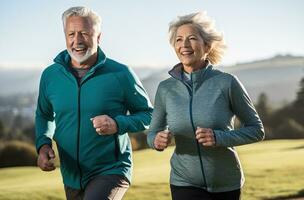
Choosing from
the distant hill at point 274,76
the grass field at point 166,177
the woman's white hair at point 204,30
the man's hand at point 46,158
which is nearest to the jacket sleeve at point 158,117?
the woman's white hair at point 204,30

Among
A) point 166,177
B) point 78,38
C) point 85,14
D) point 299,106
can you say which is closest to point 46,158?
point 78,38

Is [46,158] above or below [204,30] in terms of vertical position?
below

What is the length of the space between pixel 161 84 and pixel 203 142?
0.38m

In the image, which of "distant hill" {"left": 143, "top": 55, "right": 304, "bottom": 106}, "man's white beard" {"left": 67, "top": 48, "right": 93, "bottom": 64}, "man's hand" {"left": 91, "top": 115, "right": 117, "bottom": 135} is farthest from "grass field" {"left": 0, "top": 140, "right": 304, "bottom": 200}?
"man's hand" {"left": 91, "top": 115, "right": 117, "bottom": 135}

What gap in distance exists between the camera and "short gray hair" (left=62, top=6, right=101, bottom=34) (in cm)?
257

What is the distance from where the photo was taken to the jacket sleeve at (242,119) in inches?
88.9

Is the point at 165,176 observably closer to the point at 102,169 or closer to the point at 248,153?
the point at 248,153

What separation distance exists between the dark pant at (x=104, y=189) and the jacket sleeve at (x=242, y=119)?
1.88 ft

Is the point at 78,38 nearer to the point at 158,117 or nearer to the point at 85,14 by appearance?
the point at 85,14

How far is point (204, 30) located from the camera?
2.38 metres

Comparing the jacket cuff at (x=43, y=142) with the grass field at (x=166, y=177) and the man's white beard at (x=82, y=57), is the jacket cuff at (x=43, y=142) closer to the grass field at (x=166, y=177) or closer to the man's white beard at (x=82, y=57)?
the man's white beard at (x=82, y=57)

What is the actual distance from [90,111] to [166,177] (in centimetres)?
466

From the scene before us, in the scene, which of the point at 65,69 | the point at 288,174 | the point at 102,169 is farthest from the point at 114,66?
the point at 288,174

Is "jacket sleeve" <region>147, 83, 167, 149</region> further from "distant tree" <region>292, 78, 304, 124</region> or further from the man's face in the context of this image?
"distant tree" <region>292, 78, 304, 124</region>
